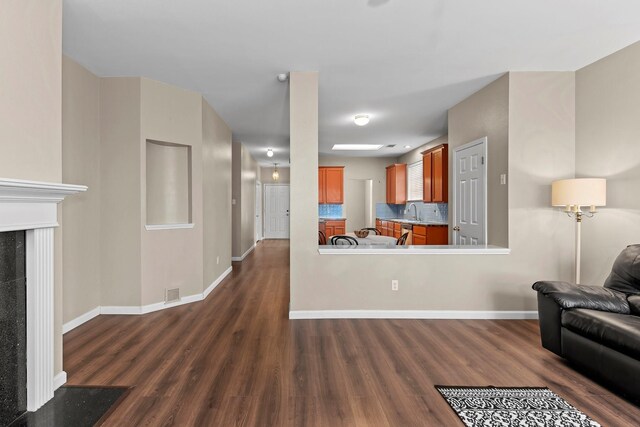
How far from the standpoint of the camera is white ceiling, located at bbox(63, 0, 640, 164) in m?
2.45

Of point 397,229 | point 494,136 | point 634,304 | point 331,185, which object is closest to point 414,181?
point 397,229

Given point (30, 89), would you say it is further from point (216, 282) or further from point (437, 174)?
point (437, 174)

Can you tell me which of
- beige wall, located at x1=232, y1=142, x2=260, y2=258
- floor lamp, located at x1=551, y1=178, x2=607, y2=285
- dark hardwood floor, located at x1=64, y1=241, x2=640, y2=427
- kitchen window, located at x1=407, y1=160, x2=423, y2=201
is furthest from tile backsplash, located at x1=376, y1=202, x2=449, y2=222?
beige wall, located at x1=232, y1=142, x2=260, y2=258

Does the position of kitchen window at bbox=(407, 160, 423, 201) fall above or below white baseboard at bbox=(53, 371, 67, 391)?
above

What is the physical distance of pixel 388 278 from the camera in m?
3.61

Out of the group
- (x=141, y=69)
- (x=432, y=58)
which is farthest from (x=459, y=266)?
(x=141, y=69)

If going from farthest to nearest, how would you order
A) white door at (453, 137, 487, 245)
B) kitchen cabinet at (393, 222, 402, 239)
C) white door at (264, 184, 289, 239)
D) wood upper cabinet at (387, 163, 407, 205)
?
1. white door at (264, 184, 289, 239)
2. wood upper cabinet at (387, 163, 407, 205)
3. kitchen cabinet at (393, 222, 402, 239)
4. white door at (453, 137, 487, 245)

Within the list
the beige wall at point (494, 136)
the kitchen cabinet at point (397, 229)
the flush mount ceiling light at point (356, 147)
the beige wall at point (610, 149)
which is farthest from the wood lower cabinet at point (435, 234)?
the flush mount ceiling light at point (356, 147)

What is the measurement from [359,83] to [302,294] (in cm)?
255

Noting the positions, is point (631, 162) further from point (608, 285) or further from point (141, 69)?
point (141, 69)

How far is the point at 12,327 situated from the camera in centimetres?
191

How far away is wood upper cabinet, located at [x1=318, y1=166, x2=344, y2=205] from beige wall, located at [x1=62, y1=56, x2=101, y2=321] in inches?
220

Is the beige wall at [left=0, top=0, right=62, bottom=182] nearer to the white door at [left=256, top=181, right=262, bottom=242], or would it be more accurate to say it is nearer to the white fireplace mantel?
the white fireplace mantel

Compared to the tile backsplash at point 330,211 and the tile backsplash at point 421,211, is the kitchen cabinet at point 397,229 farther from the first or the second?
the tile backsplash at point 330,211
